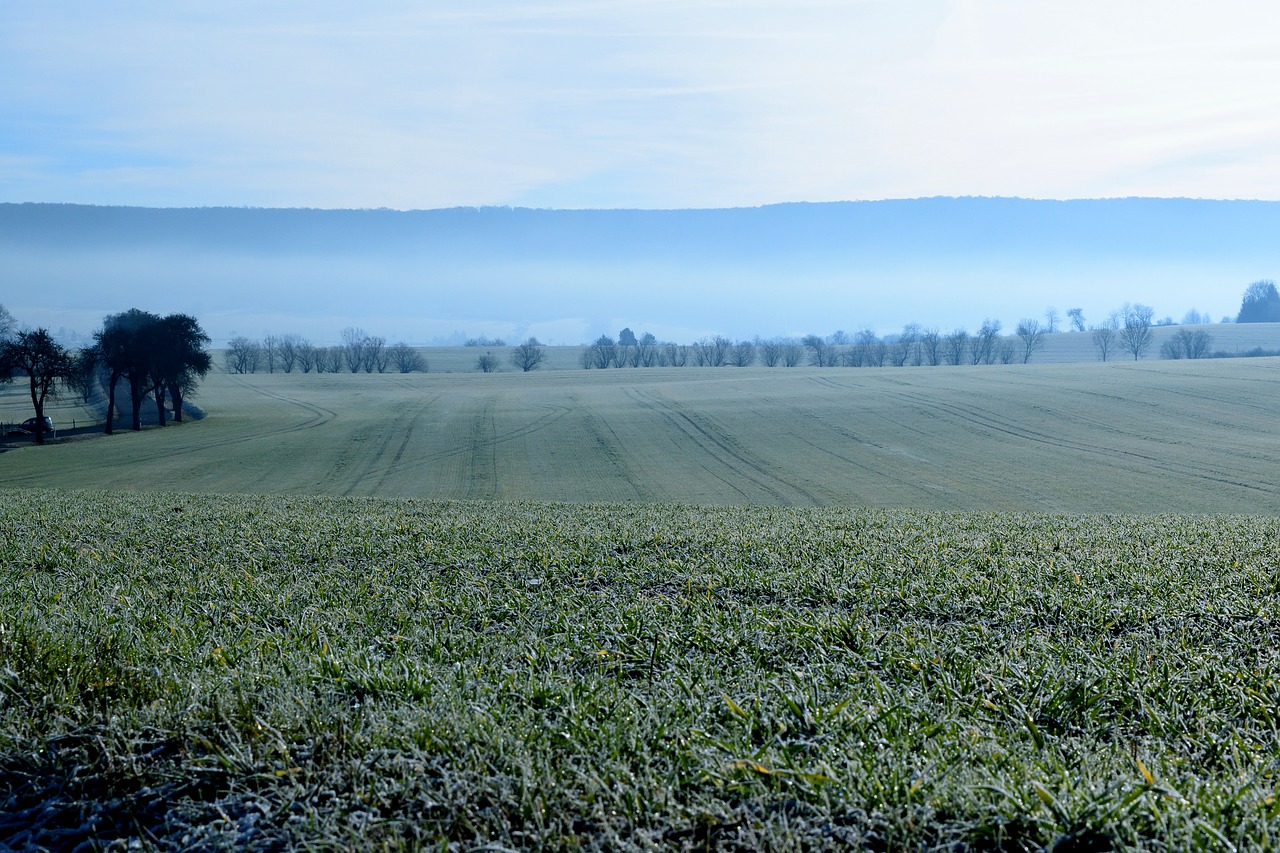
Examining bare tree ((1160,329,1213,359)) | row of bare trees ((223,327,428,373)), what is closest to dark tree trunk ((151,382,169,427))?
row of bare trees ((223,327,428,373))

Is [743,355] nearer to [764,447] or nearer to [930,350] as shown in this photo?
[930,350]

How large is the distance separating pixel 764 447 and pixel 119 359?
1427 inches

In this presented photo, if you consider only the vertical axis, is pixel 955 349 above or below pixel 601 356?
below

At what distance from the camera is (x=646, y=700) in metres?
3.60

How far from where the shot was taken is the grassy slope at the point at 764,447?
105 ft

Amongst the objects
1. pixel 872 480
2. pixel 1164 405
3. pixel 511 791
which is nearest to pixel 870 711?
pixel 511 791

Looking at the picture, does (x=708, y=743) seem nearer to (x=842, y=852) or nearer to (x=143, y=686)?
(x=842, y=852)

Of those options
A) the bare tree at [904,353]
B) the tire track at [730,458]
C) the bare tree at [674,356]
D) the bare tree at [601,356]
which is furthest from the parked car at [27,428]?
the bare tree at [904,353]

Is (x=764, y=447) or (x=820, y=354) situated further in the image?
(x=820, y=354)

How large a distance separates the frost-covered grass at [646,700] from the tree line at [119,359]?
147ft

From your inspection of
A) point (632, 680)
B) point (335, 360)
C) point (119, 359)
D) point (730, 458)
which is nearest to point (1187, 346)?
point (730, 458)

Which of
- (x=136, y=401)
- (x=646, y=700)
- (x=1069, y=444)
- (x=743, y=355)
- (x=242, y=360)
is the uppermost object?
(x=242, y=360)

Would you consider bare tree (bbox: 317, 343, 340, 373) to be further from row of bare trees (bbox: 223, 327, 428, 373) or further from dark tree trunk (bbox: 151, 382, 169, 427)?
dark tree trunk (bbox: 151, 382, 169, 427)

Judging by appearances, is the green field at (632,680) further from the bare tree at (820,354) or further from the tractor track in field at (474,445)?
the bare tree at (820,354)
